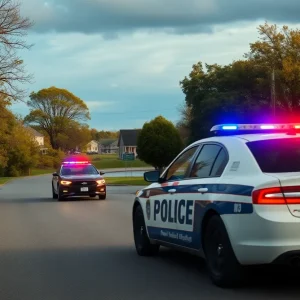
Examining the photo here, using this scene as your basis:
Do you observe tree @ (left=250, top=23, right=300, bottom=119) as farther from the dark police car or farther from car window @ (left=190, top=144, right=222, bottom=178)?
car window @ (left=190, top=144, right=222, bottom=178)

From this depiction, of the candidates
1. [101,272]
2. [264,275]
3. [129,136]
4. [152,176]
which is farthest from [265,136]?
[129,136]

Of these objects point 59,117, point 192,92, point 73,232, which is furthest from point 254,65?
point 59,117

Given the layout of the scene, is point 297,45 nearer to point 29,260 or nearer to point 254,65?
point 254,65

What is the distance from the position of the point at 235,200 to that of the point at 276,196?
48 centimetres

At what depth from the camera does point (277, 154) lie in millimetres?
7539

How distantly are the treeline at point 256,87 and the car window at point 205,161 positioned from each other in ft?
141

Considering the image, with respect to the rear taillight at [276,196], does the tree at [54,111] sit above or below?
above

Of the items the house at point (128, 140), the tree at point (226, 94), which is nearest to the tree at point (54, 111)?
the house at point (128, 140)

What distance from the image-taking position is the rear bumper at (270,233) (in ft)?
22.4

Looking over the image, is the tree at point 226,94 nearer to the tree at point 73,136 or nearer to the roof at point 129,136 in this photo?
the tree at point 73,136

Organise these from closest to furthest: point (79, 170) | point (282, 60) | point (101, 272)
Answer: point (101, 272), point (79, 170), point (282, 60)

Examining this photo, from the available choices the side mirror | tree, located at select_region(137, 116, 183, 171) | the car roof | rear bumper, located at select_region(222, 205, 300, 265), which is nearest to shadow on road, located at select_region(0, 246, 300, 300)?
rear bumper, located at select_region(222, 205, 300, 265)

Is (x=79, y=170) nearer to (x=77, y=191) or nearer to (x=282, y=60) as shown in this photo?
(x=77, y=191)

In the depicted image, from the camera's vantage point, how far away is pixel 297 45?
57.0 m
